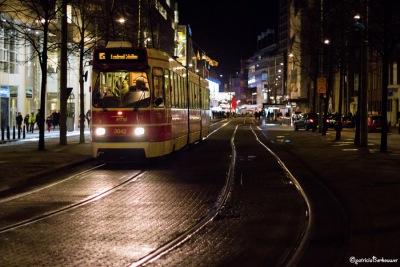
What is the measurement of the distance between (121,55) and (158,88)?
1.66 meters

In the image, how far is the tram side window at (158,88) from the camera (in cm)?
2133

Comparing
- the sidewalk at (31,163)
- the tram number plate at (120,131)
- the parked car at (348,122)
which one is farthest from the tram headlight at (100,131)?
the parked car at (348,122)

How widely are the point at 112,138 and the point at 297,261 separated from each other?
1377 centimetres

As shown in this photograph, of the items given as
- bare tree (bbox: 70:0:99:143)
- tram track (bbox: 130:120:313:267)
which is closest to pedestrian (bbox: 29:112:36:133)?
bare tree (bbox: 70:0:99:143)

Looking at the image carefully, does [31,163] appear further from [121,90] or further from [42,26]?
[42,26]

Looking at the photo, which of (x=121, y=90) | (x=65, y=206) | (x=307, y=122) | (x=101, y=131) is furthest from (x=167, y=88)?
(x=307, y=122)

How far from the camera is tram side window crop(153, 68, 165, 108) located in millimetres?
21328

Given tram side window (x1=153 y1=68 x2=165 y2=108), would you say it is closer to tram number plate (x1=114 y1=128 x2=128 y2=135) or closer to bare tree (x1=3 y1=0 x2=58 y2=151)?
tram number plate (x1=114 y1=128 x2=128 y2=135)

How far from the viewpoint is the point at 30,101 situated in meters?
55.6

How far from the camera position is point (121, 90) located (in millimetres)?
21344

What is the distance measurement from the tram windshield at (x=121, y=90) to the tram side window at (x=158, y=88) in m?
0.30

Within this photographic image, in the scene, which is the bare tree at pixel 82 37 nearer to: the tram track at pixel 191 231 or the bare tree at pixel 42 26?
the bare tree at pixel 42 26

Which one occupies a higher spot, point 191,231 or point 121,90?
point 121,90

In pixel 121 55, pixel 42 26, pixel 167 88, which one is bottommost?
pixel 167 88
